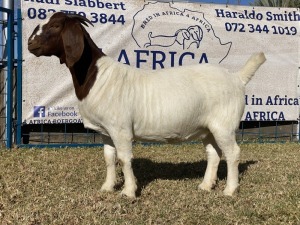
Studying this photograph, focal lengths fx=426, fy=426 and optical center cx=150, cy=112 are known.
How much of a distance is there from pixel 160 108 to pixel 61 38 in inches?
48.1

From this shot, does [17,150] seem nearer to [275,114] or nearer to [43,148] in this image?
[43,148]

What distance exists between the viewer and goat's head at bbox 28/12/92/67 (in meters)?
4.18

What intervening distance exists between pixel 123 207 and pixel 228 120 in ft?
4.91

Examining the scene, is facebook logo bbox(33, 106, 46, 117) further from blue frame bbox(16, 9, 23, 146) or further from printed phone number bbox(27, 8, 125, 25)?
printed phone number bbox(27, 8, 125, 25)

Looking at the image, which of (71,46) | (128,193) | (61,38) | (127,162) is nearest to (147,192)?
(128,193)

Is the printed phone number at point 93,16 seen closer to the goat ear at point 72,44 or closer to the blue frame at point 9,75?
the blue frame at point 9,75

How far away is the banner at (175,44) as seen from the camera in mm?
7520

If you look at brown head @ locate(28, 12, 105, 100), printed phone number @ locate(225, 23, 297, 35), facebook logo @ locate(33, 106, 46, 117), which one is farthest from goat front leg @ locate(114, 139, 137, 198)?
printed phone number @ locate(225, 23, 297, 35)

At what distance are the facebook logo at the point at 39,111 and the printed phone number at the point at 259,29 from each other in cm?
392

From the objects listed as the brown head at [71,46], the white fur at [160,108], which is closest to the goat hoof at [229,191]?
the white fur at [160,108]

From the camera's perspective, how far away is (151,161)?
6.62 metres

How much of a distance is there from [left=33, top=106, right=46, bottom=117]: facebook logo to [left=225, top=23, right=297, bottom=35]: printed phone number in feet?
12.9

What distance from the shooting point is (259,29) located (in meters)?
8.79

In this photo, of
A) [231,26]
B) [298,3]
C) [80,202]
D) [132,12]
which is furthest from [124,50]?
[298,3]
